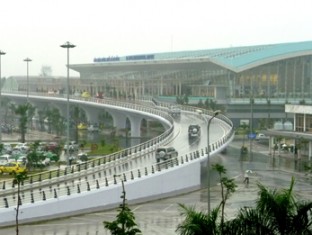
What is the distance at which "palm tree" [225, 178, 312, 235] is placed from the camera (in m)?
8.07

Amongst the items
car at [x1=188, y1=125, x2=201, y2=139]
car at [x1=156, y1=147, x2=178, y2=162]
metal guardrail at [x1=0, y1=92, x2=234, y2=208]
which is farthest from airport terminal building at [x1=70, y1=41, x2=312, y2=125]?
car at [x1=156, y1=147, x2=178, y2=162]

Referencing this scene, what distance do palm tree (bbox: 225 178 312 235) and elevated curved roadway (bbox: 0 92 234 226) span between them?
1371 cm

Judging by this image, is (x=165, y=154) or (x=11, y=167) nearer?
(x=165, y=154)

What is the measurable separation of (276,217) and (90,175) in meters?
22.8

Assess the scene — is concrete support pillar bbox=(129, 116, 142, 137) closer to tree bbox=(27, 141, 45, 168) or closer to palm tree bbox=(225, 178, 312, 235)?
tree bbox=(27, 141, 45, 168)

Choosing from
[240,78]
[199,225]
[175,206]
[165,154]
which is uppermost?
[240,78]

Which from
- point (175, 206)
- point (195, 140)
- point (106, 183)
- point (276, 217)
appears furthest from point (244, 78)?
point (276, 217)

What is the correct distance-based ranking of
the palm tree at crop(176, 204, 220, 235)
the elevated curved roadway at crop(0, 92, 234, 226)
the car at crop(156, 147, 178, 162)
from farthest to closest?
1. the car at crop(156, 147, 178, 162)
2. the elevated curved roadway at crop(0, 92, 234, 226)
3. the palm tree at crop(176, 204, 220, 235)

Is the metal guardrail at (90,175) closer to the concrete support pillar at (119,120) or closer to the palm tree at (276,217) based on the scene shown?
the palm tree at (276,217)

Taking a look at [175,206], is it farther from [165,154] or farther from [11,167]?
[11,167]

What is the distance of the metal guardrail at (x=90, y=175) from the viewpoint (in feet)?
81.6

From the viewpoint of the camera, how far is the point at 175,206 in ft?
88.6

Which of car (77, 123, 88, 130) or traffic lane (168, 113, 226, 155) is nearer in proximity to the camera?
traffic lane (168, 113, 226, 155)

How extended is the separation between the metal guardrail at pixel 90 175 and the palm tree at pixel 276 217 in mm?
13530
